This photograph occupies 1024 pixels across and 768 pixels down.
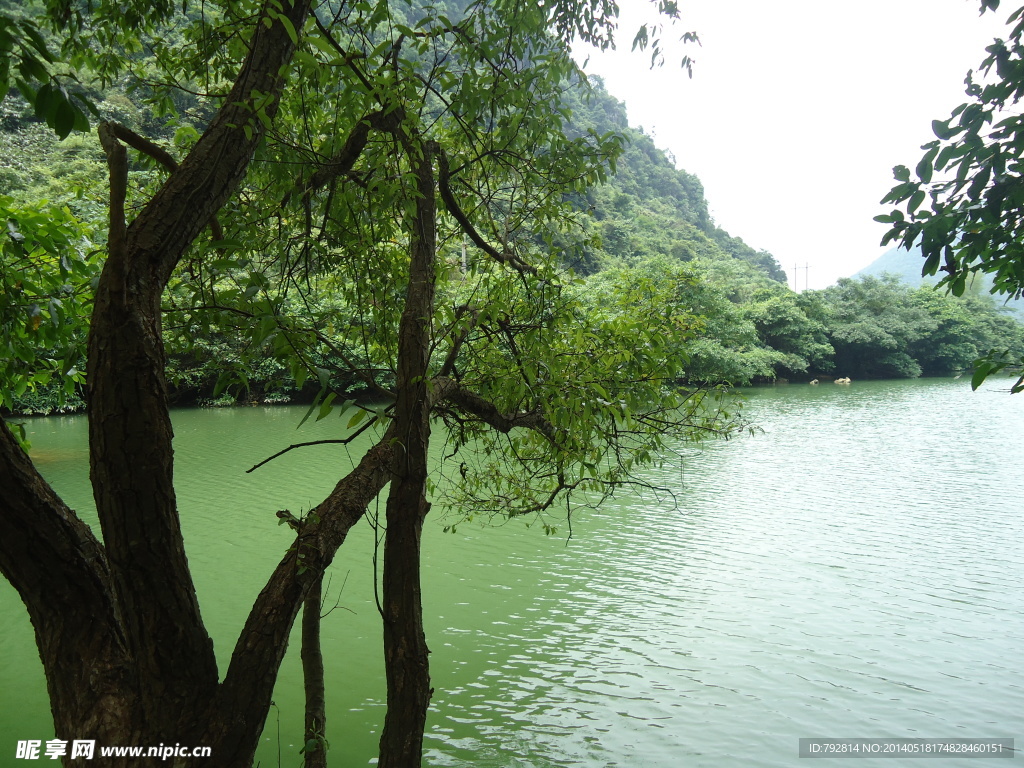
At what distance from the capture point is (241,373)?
1646 mm

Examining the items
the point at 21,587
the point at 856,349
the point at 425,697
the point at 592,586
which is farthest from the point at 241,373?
the point at 856,349

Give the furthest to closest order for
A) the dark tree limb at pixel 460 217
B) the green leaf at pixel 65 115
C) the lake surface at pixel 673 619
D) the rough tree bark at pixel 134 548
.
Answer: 1. the lake surface at pixel 673 619
2. the dark tree limb at pixel 460 217
3. the rough tree bark at pixel 134 548
4. the green leaf at pixel 65 115

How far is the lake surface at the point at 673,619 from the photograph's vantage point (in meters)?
3.77

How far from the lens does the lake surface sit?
3768mm

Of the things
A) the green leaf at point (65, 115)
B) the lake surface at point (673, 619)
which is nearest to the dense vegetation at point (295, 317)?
the green leaf at point (65, 115)

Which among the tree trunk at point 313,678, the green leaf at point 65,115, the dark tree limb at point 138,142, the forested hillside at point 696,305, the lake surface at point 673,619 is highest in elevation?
the forested hillside at point 696,305

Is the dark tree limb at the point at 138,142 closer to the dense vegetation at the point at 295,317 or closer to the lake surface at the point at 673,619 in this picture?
the dense vegetation at the point at 295,317

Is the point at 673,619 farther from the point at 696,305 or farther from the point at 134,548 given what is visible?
the point at 696,305

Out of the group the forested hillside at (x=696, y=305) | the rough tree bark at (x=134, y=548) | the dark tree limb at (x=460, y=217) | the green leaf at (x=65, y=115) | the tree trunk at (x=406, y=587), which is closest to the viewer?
the green leaf at (x=65, y=115)

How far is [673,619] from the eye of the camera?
532 centimetres

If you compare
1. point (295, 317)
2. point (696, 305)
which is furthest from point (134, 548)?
point (696, 305)

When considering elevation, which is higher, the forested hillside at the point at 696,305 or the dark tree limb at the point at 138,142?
the forested hillside at the point at 696,305

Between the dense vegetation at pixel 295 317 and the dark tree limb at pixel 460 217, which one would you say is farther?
the dark tree limb at pixel 460 217

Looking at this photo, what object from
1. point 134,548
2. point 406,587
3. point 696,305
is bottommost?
point 406,587
